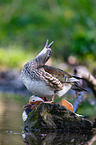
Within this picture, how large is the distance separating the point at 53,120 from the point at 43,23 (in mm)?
23560

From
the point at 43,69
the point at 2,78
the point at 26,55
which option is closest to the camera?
the point at 43,69

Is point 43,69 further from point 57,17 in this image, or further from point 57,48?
point 57,17

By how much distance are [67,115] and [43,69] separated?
0.78 metres

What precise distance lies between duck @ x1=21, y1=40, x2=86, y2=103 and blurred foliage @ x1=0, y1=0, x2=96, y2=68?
1687cm

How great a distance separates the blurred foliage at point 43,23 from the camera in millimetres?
25562

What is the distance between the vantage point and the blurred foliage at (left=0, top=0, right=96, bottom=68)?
25.6 meters

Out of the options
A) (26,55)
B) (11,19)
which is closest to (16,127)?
(26,55)

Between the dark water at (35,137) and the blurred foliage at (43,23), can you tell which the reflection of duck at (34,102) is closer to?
the dark water at (35,137)

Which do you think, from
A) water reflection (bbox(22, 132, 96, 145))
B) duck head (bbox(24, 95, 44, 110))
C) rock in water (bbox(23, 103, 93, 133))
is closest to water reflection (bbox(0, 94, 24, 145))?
water reflection (bbox(22, 132, 96, 145))

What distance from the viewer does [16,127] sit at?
613 centimetres

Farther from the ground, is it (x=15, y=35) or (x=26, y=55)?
(x=15, y=35)

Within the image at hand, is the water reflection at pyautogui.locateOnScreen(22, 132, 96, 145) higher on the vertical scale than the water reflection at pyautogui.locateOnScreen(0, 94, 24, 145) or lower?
lower

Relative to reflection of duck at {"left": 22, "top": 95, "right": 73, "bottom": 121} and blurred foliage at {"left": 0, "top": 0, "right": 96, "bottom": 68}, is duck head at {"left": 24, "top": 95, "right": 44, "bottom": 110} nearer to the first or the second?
reflection of duck at {"left": 22, "top": 95, "right": 73, "bottom": 121}

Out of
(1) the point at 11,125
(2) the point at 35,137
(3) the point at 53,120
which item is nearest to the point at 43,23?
(1) the point at 11,125
